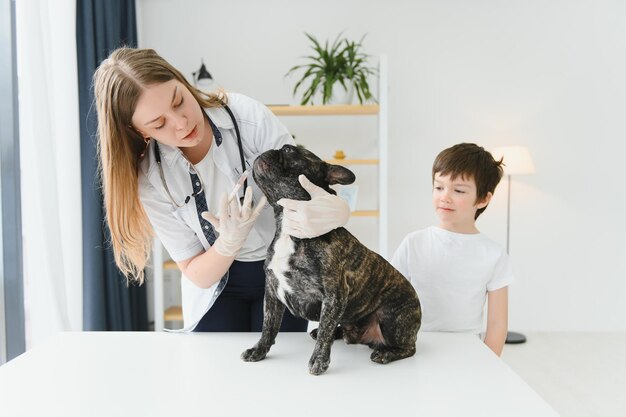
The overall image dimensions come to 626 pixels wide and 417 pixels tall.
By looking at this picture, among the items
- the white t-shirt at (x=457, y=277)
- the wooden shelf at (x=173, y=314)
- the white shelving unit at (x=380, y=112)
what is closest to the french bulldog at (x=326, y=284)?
the white t-shirt at (x=457, y=277)

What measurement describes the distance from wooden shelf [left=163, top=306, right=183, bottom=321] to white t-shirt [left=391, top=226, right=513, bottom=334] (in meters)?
2.35

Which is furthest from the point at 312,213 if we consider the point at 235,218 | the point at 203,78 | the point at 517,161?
the point at 517,161

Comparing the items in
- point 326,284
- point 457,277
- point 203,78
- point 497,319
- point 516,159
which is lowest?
point 497,319

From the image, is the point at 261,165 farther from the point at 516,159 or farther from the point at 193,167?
the point at 516,159

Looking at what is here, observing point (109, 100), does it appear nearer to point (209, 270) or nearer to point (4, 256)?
point (209, 270)

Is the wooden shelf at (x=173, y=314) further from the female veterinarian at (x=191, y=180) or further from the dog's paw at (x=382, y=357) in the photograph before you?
the dog's paw at (x=382, y=357)

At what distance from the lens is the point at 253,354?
111 cm

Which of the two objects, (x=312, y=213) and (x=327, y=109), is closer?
(x=312, y=213)

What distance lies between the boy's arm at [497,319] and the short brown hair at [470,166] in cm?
29

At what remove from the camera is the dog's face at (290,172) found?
3.52 ft

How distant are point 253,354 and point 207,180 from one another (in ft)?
1.63

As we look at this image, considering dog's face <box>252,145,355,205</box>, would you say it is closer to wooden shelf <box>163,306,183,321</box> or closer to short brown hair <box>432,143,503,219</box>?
short brown hair <box>432,143,503,219</box>

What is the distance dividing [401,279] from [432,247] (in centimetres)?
45

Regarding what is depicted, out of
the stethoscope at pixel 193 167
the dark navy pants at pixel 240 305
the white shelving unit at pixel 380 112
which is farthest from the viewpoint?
the white shelving unit at pixel 380 112
